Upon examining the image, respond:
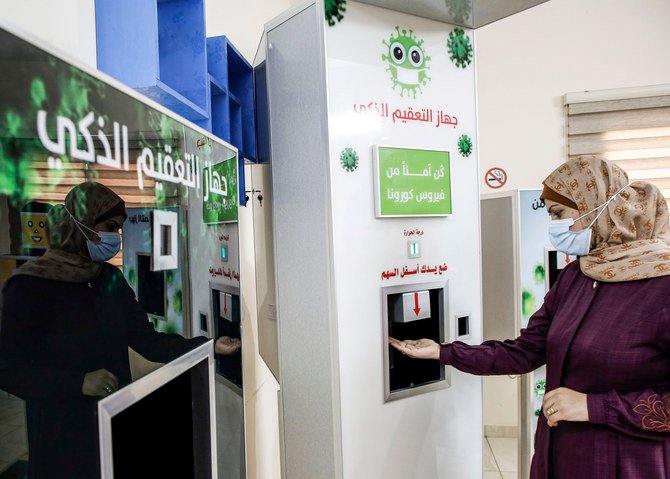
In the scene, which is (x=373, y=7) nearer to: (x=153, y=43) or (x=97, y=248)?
(x=153, y=43)

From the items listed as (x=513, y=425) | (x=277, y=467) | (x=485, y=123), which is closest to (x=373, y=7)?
A: (x=485, y=123)

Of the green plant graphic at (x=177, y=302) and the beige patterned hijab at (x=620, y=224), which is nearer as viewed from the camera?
the green plant graphic at (x=177, y=302)

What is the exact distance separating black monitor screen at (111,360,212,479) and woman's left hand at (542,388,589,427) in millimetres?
996

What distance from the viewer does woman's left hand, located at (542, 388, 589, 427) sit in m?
1.30

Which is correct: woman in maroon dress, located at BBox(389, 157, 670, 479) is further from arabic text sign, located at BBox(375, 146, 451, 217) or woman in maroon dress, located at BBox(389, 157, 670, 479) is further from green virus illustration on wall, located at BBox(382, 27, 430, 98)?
green virus illustration on wall, located at BBox(382, 27, 430, 98)

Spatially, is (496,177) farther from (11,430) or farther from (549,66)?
(11,430)

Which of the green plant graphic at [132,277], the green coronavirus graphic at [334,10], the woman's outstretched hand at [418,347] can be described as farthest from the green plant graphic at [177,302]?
the green coronavirus graphic at [334,10]

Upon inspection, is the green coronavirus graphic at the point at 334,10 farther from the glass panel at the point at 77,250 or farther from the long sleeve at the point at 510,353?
the long sleeve at the point at 510,353

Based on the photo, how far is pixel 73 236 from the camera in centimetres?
68

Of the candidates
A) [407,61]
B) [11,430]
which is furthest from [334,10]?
[11,430]

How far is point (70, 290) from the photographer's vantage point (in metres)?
0.69

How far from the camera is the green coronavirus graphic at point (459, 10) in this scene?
159 centimetres

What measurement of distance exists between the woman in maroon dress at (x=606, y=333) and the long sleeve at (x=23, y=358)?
4.29 ft

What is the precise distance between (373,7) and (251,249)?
141cm
